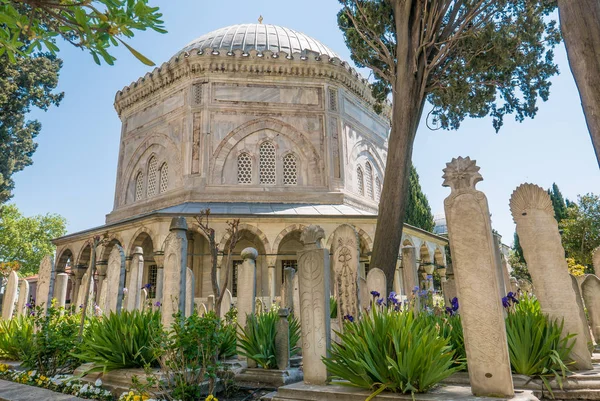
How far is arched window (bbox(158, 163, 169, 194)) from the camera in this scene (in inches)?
679

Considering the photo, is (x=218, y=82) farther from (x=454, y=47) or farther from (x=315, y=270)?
(x=315, y=270)

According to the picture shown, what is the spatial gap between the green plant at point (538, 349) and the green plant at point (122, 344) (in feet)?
11.3

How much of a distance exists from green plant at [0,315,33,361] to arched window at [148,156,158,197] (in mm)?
11859

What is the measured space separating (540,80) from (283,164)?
9848 mm

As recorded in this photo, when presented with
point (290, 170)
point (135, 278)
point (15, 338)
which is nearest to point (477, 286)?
point (135, 278)

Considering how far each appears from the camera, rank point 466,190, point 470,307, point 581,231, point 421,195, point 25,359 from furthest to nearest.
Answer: point 421,195
point 581,231
point 25,359
point 466,190
point 470,307

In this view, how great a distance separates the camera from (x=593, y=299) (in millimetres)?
5574

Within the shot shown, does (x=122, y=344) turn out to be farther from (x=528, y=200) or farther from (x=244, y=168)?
(x=244, y=168)

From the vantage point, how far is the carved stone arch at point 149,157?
1686 centimetres

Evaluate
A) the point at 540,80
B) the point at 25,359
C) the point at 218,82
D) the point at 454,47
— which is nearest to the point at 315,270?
the point at 25,359

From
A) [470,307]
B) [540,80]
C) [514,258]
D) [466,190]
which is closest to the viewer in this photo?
[470,307]

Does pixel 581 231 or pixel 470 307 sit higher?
pixel 581 231

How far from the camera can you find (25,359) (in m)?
5.03

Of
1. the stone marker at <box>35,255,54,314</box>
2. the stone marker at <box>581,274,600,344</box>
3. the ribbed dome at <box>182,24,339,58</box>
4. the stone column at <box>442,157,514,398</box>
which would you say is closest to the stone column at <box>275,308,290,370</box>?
the stone column at <box>442,157,514,398</box>
